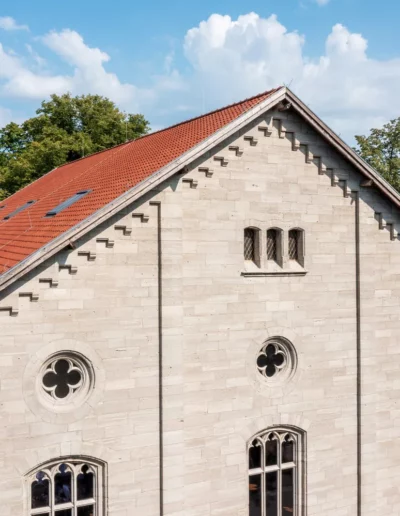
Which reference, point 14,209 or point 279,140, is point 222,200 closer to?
point 279,140

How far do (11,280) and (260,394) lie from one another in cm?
847

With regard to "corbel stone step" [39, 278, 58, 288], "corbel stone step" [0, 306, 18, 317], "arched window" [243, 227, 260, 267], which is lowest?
"corbel stone step" [0, 306, 18, 317]

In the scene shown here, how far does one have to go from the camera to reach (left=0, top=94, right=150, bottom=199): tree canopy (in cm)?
4475

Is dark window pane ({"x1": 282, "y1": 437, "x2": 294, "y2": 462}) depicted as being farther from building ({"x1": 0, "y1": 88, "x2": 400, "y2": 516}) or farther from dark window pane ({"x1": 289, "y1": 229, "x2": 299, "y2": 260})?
dark window pane ({"x1": 289, "y1": 229, "x2": 299, "y2": 260})

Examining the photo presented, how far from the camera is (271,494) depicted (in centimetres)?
1884

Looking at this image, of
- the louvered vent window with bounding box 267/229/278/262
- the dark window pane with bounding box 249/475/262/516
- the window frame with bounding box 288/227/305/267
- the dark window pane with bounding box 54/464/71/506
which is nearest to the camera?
the dark window pane with bounding box 54/464/71/506

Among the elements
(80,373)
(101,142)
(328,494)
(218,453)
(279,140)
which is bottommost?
(328,494)

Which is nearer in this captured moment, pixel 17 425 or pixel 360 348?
pixel 17 425

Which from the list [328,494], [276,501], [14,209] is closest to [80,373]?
[276,501]

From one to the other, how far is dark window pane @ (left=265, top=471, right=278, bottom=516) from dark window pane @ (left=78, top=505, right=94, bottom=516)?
222 inches

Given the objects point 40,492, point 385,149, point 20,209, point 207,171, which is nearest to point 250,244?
point 207,171

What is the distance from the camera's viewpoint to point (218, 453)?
17.7 m

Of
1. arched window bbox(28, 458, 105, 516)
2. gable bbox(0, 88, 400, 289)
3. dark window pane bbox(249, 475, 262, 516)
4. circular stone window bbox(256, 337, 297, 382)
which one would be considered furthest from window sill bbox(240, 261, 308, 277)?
arched window bbox(28, 458, 105, 516)

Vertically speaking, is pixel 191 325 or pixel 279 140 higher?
pixel 279 140
